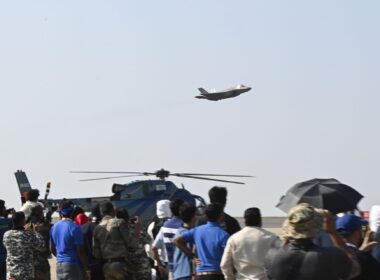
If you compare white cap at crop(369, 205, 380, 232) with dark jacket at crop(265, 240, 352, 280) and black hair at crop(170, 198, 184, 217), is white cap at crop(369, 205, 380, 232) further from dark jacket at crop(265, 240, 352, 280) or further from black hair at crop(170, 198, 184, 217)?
black hair at crop(170, 198, 184, 217)

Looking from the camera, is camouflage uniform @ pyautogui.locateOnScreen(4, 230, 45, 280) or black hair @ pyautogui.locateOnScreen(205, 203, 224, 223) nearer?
black hair @ pyautogui.locateOnScreen(205, 203, 224, 223)

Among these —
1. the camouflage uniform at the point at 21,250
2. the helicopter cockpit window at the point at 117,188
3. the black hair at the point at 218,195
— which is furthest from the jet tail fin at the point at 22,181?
the black hair at the point at 218,195

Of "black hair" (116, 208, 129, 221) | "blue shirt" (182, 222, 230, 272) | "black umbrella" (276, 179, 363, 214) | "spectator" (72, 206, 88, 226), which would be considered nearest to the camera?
"black umbrella" (276, 179, 363, 214)

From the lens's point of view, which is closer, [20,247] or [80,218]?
[20,247]

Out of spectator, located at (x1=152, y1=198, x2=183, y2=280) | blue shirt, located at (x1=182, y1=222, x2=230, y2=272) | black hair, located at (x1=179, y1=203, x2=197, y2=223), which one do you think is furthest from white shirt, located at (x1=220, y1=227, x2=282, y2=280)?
spectator, located at (x1=152, y1=198, x2=183, y2=280)

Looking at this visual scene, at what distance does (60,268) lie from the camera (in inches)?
473

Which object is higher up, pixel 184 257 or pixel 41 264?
pixel 184 257

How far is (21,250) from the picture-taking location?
11.6 metres

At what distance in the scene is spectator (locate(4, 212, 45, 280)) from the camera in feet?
38.0

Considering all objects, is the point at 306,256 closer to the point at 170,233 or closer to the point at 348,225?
the point at 348,225

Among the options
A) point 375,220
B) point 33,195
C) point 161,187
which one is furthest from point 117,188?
point 375,220

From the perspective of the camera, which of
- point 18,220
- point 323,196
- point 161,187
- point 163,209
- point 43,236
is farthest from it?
point 161,187

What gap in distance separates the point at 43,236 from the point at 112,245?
176 cm

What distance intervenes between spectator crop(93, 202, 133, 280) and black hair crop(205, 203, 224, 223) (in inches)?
116
